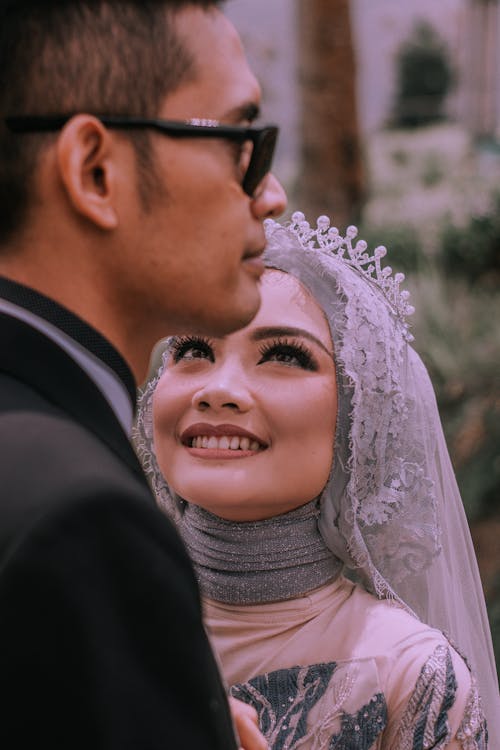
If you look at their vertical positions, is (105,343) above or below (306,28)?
below

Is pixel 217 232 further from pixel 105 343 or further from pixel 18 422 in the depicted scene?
pixel 18 422

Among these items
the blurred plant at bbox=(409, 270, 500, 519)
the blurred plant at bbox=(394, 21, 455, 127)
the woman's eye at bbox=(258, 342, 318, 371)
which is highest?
the blurred plant at bbox=(394, 21, 455, 127)

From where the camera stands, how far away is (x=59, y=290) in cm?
135

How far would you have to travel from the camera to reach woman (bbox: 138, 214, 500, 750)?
221 centimetres

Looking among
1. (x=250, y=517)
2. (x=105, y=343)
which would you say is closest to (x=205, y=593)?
(x=250, y=517)

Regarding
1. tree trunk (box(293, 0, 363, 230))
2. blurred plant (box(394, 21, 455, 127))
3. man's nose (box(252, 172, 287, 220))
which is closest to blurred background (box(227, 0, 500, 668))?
tree trunk (box(293, 0, 363, 230))

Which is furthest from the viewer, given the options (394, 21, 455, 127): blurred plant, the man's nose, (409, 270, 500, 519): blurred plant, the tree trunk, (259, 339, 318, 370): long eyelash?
(394, 21, 455, 127): blurred plant

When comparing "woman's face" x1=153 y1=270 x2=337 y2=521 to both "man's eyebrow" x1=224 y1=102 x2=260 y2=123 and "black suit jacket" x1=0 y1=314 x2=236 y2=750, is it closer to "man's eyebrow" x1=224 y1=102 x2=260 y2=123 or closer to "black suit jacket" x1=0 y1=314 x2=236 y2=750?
"man's eyebrow" x1=224 y1=102 x2=260 y2=123

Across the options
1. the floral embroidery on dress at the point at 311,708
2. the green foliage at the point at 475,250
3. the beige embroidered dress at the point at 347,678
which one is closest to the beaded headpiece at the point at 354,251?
the beige embroidered dress at the point at 347,678

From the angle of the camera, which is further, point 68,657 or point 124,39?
point 124,39

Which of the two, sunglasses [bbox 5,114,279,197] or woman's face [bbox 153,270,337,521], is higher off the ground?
sunglasses [bbox 5,114,279,197]

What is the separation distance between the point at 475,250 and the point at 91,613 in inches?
365

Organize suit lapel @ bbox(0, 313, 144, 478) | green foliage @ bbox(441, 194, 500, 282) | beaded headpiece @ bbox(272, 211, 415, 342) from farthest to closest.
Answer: green foliage @ bbox(441, 194, 500, 282)
beaded headpiece @ bbox(272, 211, 415, 342)
suit lapel @ bbox(0, 313, 144, 478)

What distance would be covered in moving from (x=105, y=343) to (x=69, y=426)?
→ 0.19m
